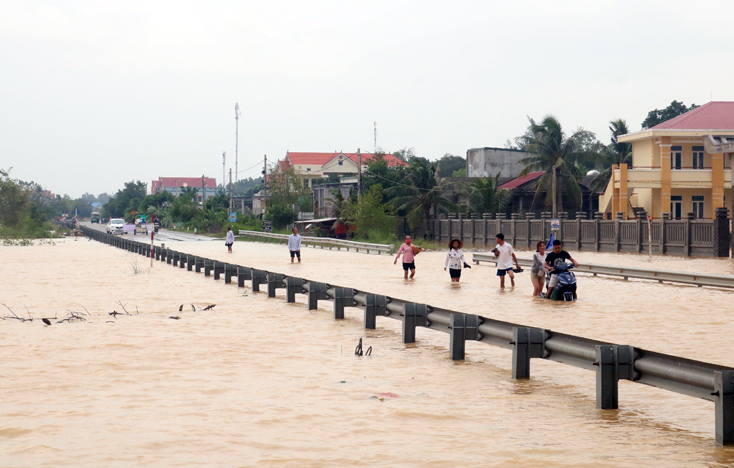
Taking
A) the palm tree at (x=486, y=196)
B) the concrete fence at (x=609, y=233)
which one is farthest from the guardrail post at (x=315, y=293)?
the palm tree at (x=486, y=196)

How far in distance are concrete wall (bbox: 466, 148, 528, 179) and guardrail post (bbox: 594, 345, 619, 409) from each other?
73.2m

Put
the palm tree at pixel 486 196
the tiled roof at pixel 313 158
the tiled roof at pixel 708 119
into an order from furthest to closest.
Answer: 1. the tiled roof at pixel 313 158
2. the palm tree at pixel 486 196
3. the tiled roof at pixel 708 119

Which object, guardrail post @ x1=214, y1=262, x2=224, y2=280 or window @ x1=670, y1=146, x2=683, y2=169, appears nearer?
guardrail post @ x1=214, y1=262, x2=224, y2=280

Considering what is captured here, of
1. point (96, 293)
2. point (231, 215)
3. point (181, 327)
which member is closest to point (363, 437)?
point (181, 327)

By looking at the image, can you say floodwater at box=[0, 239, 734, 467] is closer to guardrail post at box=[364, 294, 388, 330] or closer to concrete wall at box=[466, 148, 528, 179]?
guardrail post at box=[364, 294, 388, 330]

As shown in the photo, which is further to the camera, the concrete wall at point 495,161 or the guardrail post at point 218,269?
the concrete wall at point 495,161

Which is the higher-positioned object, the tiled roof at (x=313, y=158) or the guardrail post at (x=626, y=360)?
the tiled roof at (x=313, y=158)

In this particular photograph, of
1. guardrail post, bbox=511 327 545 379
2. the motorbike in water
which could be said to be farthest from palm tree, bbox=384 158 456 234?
guardrail post, bbox=511 327 545 379

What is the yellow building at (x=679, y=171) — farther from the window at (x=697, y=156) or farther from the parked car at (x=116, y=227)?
the parked car at (x=116, y=227)

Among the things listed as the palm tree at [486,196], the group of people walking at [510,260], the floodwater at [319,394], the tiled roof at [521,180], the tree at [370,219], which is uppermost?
the tiled roof at [521,180]

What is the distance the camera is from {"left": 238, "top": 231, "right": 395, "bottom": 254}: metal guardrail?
140ft

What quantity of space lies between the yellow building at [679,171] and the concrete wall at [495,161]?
2883 cm

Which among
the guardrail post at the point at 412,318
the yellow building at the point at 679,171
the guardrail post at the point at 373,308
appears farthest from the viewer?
the yellow building at the point at 679,171

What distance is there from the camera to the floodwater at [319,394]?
21.8 ft
